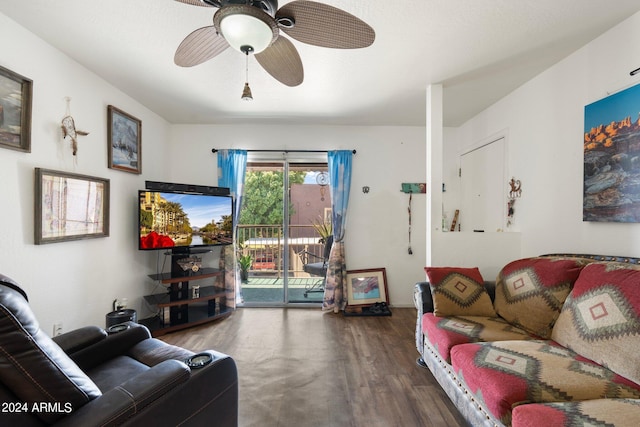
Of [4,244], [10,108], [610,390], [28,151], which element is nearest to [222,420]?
[610,390]

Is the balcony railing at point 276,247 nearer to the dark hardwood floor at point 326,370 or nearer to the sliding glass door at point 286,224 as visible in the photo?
the sliding glass door at point 286,224

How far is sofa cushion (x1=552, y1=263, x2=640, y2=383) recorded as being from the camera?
4.11 ft

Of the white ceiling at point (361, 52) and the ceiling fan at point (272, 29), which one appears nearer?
the ceiling fan at point (272, 29)

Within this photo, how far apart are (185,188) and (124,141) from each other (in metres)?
0.73

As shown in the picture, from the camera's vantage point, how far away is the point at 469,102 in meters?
3.01

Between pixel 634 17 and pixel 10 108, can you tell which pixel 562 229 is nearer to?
pixel 634 17

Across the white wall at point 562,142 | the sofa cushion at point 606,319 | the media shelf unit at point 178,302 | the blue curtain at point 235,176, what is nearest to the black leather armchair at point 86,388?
the media shelf unit at point 178,302

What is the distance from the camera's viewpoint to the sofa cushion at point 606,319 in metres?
1.25

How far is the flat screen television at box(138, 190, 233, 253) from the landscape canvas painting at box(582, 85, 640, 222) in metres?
3.41

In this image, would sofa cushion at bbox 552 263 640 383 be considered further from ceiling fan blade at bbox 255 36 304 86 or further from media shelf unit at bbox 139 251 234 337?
media shelf unit at bbox 139 251 234 337

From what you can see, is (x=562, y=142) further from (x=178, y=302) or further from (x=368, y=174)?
(x=178, y=302)

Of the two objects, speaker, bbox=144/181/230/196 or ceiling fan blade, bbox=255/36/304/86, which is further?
speaker, bbox=144/181/230/196

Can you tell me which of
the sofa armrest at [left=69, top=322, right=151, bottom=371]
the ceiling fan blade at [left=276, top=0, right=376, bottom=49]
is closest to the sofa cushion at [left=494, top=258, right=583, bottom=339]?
the ceiling fan blade at [left=276, top=0, right=376, bottom=49]

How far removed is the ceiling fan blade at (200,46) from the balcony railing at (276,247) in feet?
8.70
